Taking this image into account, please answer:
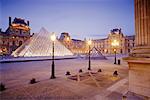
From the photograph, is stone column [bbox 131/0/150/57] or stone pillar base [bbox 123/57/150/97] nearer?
stone pillar base [bbox 123/57/150/97]

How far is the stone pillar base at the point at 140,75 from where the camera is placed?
3.34m

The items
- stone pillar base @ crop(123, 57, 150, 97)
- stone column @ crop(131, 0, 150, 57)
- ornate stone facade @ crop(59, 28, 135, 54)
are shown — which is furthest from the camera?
ornate stone facade @ crop(59, 28, 135, 54)

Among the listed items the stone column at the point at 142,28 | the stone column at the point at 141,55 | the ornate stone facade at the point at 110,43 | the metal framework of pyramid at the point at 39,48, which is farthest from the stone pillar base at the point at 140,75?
the ornate stone facade at the point at 110,43

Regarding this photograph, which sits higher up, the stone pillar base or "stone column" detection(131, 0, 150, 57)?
"stone column" detection(131, 0, 150, 57)

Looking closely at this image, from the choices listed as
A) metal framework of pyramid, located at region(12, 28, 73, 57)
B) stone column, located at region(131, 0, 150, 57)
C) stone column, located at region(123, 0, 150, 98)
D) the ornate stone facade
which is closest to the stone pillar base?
stone column, located at region(123, 0, 150, 98)

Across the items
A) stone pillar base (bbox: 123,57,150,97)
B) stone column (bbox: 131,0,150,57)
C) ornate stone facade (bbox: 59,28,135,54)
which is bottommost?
stone pillar base (bbox: 123,57,150,97)

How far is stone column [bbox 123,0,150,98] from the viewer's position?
337 cm

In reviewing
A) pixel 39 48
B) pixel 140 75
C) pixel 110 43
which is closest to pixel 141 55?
pixel 140 75

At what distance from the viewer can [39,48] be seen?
3412 centimetres

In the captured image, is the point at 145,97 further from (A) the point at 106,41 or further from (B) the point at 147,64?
(A) the point at 106,41

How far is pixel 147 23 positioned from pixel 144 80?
5.57ft

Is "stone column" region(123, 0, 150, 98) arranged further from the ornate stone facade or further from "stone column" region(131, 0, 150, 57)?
the ornate stone facade

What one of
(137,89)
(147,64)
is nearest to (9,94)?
(137,89)

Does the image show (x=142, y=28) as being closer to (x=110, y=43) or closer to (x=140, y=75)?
(x=140, y=75)
